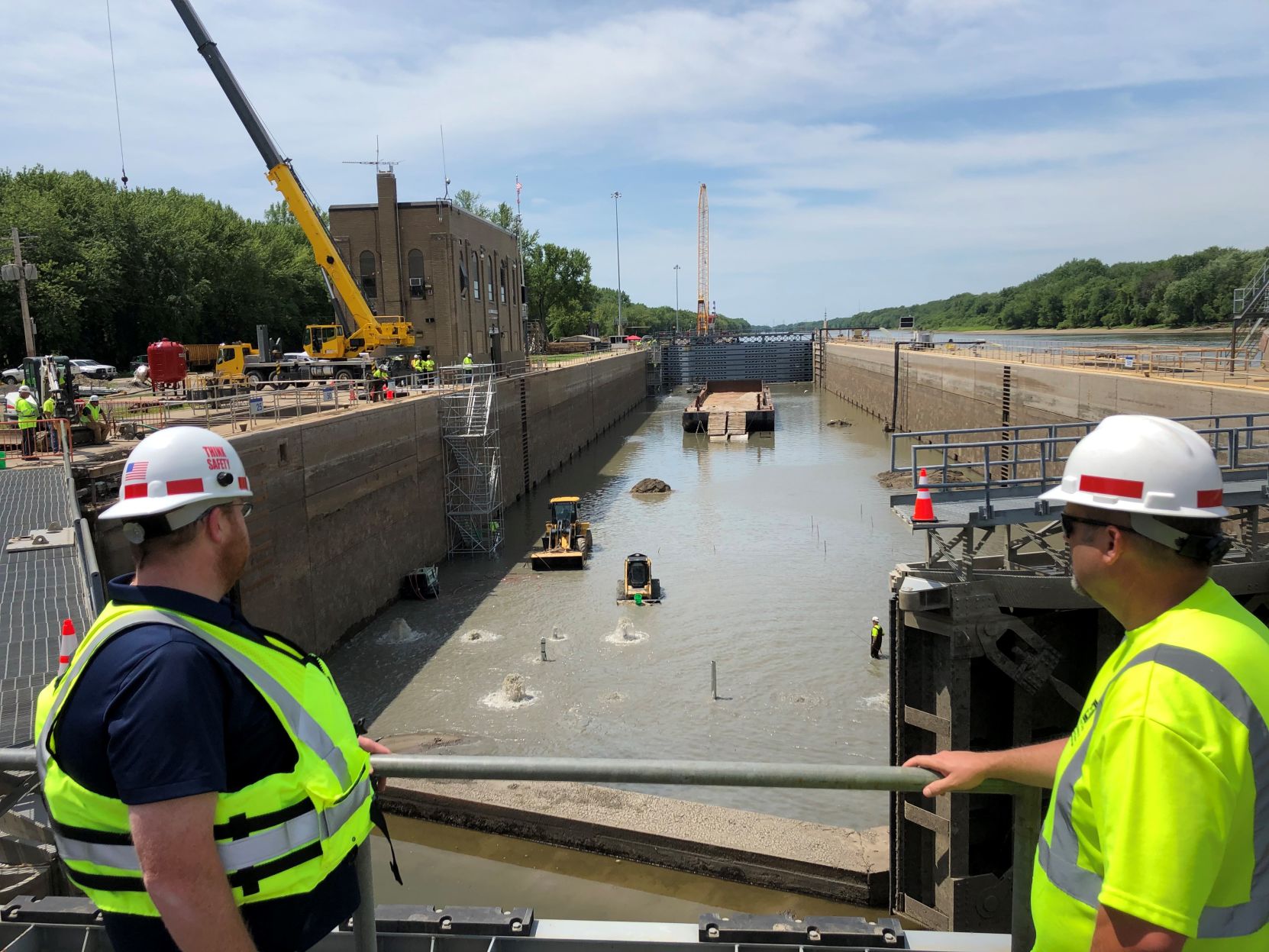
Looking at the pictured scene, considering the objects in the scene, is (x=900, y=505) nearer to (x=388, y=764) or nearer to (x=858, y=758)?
(x=858, y=758)

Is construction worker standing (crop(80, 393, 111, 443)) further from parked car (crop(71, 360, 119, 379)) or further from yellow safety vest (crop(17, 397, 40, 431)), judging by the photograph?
parked car (crop(71, 360, 119, 379))

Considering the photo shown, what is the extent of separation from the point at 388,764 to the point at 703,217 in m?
155

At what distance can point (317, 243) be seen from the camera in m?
27.6

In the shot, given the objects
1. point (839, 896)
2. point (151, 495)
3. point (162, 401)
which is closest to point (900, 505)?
point (839, 896)

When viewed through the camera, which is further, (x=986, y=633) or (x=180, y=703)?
(x=986, y=633)

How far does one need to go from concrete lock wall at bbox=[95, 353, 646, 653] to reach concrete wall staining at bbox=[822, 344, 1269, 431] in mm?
16724

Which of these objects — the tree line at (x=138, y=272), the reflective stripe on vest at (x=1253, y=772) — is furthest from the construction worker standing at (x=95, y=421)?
the tree line at (x=138, y=272)

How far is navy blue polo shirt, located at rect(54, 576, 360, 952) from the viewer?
62.0 inches

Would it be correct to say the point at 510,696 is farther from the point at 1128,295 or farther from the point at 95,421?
the point at 1128,295

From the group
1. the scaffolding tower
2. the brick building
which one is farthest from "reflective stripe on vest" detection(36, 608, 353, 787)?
the brick building

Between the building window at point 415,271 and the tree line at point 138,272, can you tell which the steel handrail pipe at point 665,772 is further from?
the tree line at point 138,272

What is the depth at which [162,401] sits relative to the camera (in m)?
20.6

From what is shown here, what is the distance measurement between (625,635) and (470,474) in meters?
9.90

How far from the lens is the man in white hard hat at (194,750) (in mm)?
1593
